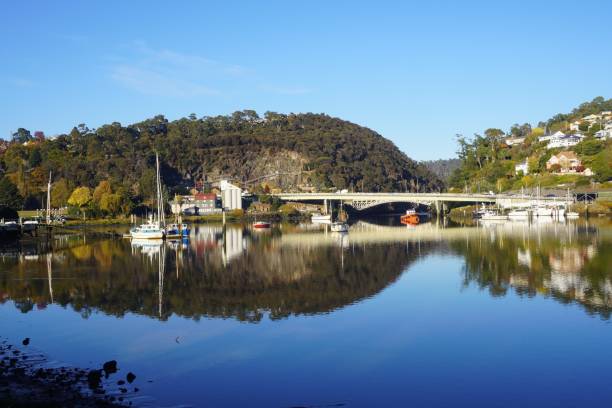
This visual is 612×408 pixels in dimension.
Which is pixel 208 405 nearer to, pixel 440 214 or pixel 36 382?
pixel 36 382

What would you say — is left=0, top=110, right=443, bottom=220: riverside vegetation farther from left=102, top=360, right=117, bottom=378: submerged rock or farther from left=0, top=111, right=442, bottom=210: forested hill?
left=102, top=360, right=117, bottom=378: submerged rock

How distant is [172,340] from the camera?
73.8ft

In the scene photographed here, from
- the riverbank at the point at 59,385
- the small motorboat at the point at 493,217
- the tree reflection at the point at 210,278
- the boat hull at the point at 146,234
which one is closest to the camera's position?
the riverbank at the point at 59,385

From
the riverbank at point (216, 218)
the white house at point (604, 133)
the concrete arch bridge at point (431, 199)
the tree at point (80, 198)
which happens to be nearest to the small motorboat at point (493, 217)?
the concrete arch bridge at point (431, 199)

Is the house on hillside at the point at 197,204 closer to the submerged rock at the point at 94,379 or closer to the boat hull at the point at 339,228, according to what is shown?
the boat hull at the point at 339,228

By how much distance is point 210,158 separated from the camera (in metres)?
152

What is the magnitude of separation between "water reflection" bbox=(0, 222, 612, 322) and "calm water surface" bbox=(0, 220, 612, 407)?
177 mm

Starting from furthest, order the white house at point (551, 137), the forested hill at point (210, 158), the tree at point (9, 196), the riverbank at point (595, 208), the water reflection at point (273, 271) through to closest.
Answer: the white house at point (551, 137), the forested hill at point (210, 158), the tree at point (9, 196), the riverbank at point (595, 208), the water reflection at point (273, 271)

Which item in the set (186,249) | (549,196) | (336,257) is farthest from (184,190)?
(336,257)

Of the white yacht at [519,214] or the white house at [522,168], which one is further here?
the white house at [522,168]

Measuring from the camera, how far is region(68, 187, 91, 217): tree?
4060 inches

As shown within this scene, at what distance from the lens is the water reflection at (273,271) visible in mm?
29344

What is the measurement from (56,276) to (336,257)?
62.9 ft

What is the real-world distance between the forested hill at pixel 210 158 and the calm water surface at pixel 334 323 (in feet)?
258
